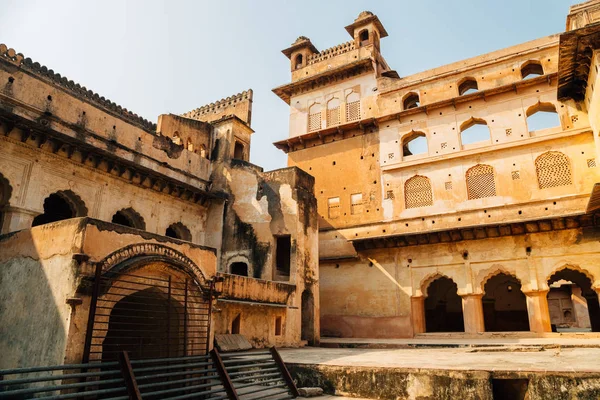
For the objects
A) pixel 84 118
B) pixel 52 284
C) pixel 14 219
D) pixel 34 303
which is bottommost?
pixel 34 303

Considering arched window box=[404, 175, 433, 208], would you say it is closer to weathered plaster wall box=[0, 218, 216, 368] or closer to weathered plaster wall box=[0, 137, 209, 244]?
weathered plaster wall box=[0, 137, 209, 244]

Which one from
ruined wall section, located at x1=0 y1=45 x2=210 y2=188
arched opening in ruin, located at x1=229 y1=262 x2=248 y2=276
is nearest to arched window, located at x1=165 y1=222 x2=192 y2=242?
ruined wall section, located at x1=0 y1=45 x2=210 y2=188

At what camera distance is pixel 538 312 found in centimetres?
1480

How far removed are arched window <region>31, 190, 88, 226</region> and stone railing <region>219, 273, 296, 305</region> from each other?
4706 millimetres

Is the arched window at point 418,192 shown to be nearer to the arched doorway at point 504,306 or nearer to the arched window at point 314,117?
the arched doorway at point 504,306

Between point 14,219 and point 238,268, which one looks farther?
point 238,268

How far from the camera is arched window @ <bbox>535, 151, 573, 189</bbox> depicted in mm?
15648

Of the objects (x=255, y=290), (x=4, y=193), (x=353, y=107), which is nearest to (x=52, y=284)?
(x=4, y=193)

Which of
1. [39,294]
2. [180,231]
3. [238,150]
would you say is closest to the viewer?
[39,294]

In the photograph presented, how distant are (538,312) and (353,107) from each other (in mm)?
11413

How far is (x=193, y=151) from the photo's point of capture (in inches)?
681

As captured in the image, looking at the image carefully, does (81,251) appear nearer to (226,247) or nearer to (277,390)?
(277,390)

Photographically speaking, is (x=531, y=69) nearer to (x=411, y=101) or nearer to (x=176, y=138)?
(x=411, y=101)

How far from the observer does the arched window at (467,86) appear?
61.2 feet
